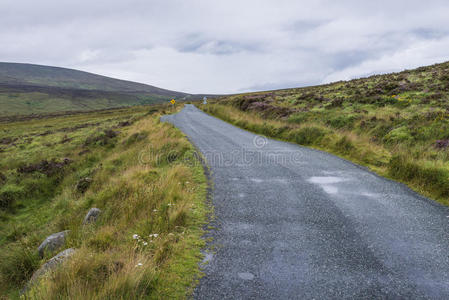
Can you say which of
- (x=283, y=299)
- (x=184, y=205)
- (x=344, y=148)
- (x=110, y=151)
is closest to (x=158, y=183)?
(x=184, y=205)

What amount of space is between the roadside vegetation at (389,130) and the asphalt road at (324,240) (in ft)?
2.44

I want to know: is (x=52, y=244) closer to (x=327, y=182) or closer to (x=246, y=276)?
(x=246, y=276)

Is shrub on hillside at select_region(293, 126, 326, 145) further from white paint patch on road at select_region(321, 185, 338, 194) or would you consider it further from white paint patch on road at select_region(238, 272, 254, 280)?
white paint patch on road at select_region(238, 272, 254, 280)

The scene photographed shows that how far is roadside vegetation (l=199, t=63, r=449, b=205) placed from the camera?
23.1 ft

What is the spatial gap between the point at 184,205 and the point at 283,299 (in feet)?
9.85

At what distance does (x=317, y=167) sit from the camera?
894 centimetres

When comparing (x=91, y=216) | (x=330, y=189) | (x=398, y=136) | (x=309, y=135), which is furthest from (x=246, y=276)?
(x=309, y=135)

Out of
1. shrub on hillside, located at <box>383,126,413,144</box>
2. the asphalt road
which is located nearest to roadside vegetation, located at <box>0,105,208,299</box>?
the asphalt road

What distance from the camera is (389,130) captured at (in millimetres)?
12039

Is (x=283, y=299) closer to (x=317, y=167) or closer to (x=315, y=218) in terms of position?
(x=315, y=218)

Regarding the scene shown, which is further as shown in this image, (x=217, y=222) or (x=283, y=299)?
(x=217, y=222)

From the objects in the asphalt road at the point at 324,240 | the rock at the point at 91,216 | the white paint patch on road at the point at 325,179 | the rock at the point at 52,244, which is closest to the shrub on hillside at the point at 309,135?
the asphalt road at the point at 324,240

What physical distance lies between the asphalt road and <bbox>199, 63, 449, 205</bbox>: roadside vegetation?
0.74 metres

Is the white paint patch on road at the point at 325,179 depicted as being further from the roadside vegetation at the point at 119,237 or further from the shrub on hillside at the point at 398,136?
the shrub on hillside at the point at 398,136
